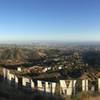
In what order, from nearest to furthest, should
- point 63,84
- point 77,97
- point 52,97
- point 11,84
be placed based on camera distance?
point 77,97, point 52,97, point 63,84, point 11,84

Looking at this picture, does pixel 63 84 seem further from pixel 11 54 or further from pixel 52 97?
pixel 11 54

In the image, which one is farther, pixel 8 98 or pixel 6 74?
pixel 6 74

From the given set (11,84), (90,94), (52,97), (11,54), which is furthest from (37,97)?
(11,54)

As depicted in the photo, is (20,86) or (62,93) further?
(20,86)

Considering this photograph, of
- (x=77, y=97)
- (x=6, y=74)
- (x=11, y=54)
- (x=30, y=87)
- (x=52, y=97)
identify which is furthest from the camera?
(x=11, y=54)

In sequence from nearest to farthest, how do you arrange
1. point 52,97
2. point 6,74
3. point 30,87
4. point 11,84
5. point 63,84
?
point 52,97, point 63,84, point 30,87, point 11,84, point 6,74

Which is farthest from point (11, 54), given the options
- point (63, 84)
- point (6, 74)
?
point (63, 84)

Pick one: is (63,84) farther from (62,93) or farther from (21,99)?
(21,99)

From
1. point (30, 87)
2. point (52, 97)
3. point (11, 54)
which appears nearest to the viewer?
point (52, 97)
